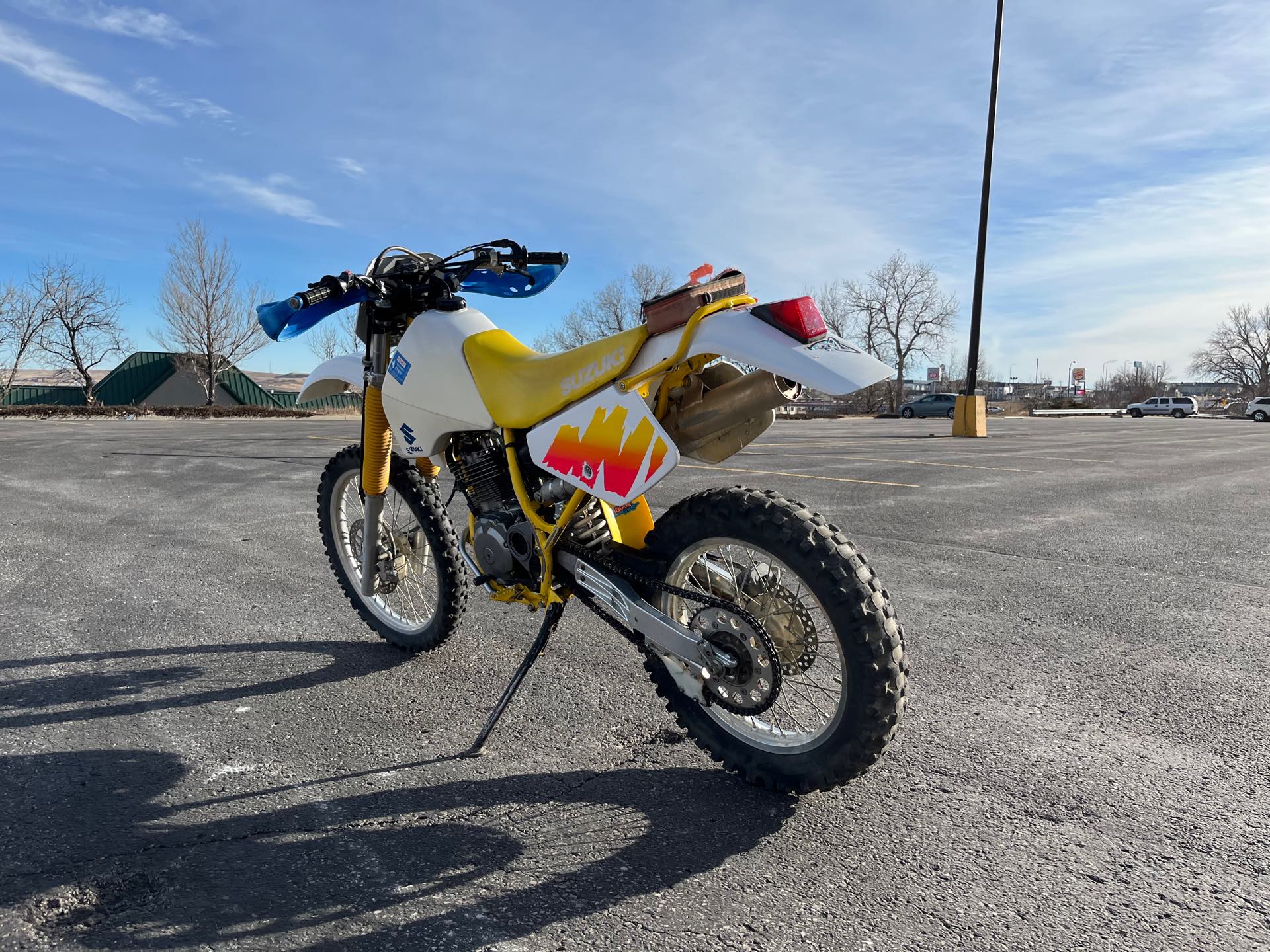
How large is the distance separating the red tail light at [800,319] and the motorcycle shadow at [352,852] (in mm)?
1371

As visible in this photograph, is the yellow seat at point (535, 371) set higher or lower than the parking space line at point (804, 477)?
higher

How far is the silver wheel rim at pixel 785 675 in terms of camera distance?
7.95 feet

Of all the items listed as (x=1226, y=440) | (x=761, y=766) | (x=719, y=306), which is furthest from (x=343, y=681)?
(x=1226, y=440)

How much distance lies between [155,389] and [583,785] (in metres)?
60.3

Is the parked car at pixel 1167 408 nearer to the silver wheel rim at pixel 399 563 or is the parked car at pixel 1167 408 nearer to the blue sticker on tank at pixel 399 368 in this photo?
the silver wheel rim at pixel 399 563

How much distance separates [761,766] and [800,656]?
1.13 feet

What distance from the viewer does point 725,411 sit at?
98.3 inches

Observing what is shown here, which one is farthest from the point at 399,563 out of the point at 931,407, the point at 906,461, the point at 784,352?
the point at 931,407

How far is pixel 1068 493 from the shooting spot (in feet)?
29.8

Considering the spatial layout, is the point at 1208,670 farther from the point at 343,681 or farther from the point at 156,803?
the point at 156,803

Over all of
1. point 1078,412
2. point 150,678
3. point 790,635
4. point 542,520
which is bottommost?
point 150,678

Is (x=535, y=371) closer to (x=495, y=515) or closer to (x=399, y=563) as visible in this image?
(x=495, y=515)

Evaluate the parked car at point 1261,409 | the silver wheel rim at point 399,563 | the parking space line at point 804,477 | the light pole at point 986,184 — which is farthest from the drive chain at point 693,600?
the parked car at point 1261,409

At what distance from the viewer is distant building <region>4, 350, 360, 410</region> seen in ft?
172
